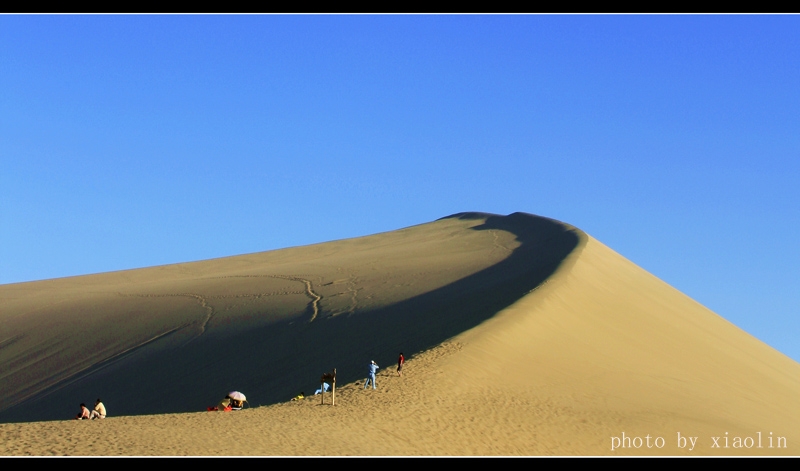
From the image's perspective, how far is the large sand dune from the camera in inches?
661

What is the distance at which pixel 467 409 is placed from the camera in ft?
61.9

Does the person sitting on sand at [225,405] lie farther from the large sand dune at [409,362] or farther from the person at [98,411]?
the person at [98,411]

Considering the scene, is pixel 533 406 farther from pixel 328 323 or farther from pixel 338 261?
pixel 338 261

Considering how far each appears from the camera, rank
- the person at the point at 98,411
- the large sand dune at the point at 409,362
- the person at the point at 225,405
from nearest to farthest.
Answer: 1. the large sand dune at the point at 409,362
2. the person at the point at 98,411
3. the person at the point at 225,405

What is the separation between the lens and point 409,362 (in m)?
21.9

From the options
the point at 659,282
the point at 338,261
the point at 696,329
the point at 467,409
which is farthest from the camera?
the point at 338,261

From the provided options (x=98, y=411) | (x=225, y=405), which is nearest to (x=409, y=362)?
(x=225, y=405)

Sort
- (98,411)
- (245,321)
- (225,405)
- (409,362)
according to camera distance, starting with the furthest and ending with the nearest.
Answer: (245,321) → (409,362) → (225,405) → (98,411)

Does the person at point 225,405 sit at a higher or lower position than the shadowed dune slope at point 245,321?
lower

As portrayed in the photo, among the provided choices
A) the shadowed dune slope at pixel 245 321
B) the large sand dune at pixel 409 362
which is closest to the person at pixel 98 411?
the large sand dune at pixel 409 362

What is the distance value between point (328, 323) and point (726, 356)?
1220 cm

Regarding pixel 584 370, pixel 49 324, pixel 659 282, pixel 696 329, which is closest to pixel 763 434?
pixel 584 370

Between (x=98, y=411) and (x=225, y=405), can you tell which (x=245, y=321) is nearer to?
(x=225, y=405)

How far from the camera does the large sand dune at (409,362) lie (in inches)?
661
